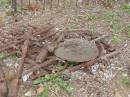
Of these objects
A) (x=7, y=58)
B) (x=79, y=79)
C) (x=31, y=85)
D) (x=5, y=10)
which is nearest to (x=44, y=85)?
(x=31, y=85)

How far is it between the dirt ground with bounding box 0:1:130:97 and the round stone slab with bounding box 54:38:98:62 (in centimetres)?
17

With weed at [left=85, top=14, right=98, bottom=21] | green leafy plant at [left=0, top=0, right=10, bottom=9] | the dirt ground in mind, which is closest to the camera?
the dirt ground

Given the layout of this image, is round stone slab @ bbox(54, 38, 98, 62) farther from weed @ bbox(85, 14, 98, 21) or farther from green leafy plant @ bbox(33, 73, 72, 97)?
weed @ bbox(85, 14, 98, 21)

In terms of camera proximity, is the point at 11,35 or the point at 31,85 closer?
the point at 31,85

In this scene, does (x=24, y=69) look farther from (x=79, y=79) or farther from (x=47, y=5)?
(x=47, y=5)

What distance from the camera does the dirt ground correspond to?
Result: 3.75m

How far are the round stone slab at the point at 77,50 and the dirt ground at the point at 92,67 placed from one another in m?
0.17

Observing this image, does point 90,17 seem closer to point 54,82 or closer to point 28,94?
point 54,82

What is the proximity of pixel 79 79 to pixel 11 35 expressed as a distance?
145cm

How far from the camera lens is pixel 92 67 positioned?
4.03m

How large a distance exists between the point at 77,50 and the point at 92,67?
329mm

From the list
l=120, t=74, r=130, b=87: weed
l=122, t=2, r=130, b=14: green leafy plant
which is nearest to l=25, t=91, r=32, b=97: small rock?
l=120, t=74, r=130, b=87: weed

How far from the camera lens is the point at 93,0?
20.6 feet

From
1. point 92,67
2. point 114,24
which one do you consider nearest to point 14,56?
point 92,67
